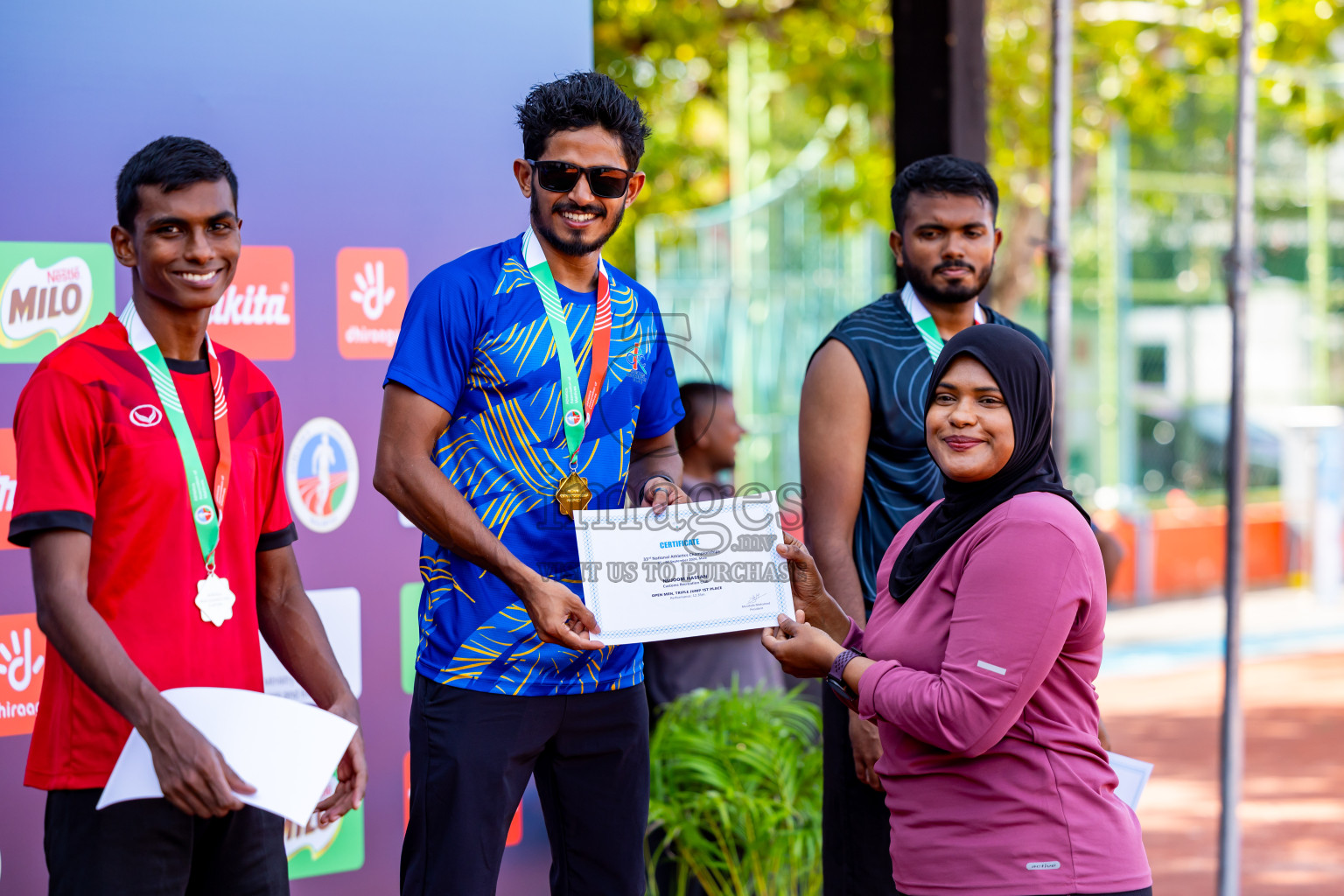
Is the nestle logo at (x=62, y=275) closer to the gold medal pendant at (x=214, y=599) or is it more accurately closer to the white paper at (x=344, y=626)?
the white paper at (x=344, y=626)

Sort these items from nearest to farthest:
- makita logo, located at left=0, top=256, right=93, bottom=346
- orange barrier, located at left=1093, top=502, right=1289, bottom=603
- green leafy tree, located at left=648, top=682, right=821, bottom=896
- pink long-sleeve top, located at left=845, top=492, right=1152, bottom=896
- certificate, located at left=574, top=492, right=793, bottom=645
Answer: pink long-sleeve top, located at left=845, top=492, right=1152, bottom=896, certificate, located at left=574, top=492, right=793, bottom=645, makita logo, located at left=0, top=256, right=93, bottom=346, green leafy tree, located at left=648, top=682, right=821, bottom=896, orange barrier, located at left=1093, top=502, right=1289, bottom=603

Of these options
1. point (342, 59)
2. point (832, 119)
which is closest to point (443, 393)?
point (342, 59)

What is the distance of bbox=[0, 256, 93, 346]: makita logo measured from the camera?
3500mm

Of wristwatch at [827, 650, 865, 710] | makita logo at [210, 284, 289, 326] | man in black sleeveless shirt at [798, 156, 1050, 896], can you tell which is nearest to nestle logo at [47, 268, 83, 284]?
makita logo at [210, 284, 289, 326]

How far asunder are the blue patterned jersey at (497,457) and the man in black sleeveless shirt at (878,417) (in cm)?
63

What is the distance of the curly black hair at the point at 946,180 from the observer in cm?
325

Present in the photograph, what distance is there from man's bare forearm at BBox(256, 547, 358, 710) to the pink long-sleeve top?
40.8 inches

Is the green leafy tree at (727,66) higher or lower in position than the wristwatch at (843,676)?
higher

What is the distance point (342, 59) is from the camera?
399 centimetres

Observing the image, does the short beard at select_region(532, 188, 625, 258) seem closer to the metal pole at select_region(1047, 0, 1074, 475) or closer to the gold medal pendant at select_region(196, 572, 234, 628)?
the gold medal pendant at select_region(196, 572, 234, 628)

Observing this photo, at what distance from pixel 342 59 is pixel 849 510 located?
2.15 meters

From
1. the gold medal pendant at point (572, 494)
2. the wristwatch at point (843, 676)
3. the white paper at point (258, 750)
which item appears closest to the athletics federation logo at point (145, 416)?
the white paper at point (258, 750)

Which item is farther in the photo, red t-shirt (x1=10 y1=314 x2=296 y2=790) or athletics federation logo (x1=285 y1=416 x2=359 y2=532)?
athletics federation logo (x1=285 y1=416 x2=359 y2=532)

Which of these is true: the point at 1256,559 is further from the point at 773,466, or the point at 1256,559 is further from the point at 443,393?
the point at 443,393
